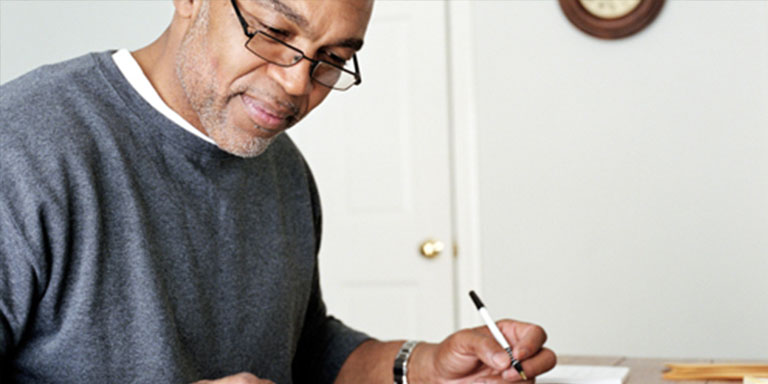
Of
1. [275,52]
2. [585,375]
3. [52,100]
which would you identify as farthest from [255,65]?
[585,375]

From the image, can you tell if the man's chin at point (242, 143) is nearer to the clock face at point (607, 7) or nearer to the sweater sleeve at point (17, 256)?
the sweater sleeve at point (17, 256)

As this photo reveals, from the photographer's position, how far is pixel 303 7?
1133 mm

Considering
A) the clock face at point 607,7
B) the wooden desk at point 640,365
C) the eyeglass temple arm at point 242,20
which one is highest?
the clock face at point 607,7

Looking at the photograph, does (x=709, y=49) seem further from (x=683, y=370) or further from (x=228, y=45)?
(x=228, y=45)

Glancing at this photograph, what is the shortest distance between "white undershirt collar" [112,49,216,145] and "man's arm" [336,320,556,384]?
0.47 meters

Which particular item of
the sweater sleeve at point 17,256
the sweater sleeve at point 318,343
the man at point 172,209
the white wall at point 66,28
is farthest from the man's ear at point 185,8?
the white wall at point 66,28

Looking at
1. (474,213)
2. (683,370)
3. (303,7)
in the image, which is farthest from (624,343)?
(303,7)

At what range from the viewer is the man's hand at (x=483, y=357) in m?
1.33

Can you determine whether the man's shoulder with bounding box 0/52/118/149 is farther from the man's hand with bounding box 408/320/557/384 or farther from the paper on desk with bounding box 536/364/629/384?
the paper on desk with bounding box 536/364/629/384

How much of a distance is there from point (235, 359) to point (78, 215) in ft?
1.07

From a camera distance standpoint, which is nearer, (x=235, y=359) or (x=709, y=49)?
(x=235, y=359)

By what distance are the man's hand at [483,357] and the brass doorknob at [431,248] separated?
2140 millimetres

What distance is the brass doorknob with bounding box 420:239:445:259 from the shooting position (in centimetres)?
359

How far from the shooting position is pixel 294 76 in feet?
3.83
